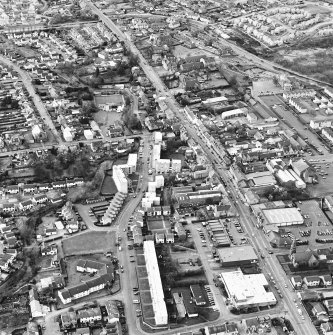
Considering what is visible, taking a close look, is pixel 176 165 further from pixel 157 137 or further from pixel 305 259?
pixel 305 259

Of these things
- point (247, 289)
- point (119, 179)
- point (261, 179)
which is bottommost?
point (247, 289)

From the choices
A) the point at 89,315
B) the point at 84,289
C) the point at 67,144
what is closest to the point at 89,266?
the point at 84,289

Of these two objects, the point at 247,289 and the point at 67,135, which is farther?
the point at 67,135

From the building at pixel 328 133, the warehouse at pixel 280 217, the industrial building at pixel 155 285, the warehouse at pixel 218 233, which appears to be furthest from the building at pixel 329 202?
the industrial building at pixel 155 285

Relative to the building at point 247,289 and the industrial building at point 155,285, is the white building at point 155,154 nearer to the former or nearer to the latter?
the industrial building at point 155,285

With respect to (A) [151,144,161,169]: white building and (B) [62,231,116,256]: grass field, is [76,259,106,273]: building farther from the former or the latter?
(A) [151,144,161,169]: white building

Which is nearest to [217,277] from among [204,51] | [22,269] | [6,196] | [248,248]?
[248,248]

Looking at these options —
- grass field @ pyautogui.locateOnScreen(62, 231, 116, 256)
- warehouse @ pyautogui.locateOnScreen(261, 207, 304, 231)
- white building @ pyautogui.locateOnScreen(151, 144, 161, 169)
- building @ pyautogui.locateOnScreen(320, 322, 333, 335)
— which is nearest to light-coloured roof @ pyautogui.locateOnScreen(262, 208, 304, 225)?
warehouse @ pyautogui.locateOnScreen(261, 207, 304, 231)
